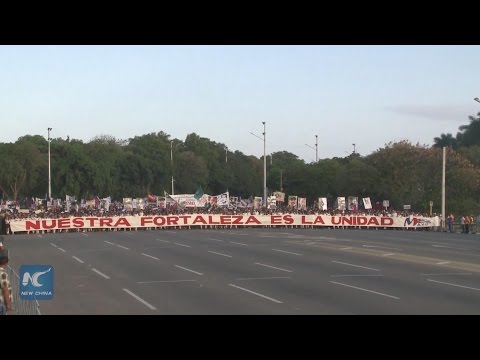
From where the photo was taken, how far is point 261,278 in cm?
2330

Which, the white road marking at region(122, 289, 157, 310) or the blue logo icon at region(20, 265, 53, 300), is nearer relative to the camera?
the blue logo icon at region(20, 265, 53, 300)

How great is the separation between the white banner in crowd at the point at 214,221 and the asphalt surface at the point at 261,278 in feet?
56.7

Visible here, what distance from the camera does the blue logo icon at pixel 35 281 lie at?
11820mm

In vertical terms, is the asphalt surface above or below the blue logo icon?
below

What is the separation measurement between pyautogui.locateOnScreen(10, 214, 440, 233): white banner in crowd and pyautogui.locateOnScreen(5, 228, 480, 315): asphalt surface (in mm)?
17281

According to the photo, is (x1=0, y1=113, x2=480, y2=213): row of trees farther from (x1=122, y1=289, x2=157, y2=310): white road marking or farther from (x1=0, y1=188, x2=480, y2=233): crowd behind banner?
(x1=122, y1=289, x2=157, y2=310): white road marking

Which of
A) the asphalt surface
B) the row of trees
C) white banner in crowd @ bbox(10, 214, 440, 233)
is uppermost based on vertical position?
the row of trees

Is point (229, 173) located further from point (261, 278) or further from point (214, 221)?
point (261, 278)

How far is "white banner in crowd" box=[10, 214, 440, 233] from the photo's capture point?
56.9m

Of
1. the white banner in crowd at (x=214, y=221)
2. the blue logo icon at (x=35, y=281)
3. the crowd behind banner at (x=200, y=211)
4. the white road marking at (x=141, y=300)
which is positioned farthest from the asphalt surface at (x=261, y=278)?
the crowd behind banner at (x=200, y=211)

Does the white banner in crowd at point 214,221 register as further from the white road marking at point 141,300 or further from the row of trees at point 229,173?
the white road marking at point 141,300

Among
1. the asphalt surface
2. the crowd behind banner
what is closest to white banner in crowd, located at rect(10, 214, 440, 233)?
the crowd behind banner
